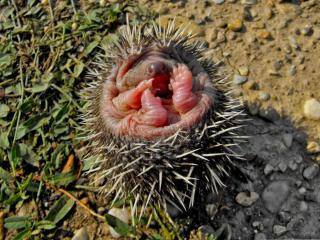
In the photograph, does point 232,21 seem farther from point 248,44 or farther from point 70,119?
point 70,119

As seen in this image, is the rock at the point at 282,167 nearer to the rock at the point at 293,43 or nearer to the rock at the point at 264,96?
the rock at the point at 264,96

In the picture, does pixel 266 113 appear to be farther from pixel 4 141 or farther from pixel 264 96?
pixel 4 141

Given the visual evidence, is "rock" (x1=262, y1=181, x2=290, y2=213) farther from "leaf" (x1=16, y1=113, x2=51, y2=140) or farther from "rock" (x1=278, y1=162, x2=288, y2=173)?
"leaf" (x1=16, y1=113, x2=51, y2=140)

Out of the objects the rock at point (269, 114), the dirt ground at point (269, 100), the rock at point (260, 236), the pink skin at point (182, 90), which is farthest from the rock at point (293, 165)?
the pink skin at point (182, 90)

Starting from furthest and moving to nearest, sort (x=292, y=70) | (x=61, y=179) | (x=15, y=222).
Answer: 1. (x=292, y=70)
2. (x=61, y=179)
3. (x=15, y=222)

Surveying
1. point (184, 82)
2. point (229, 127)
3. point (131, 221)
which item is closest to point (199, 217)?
point (131, 221)

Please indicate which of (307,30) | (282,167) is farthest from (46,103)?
(307,30)

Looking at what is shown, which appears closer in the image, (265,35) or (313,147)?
(313,147)
